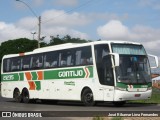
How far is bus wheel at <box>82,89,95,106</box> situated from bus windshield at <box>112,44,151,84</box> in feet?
6.99

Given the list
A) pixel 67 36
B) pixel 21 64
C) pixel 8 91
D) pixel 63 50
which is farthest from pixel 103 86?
pixel 67 36

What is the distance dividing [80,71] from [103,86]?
6.66ft

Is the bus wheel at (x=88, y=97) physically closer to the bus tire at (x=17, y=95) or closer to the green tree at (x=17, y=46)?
the bus tire at (x=17, y=95)

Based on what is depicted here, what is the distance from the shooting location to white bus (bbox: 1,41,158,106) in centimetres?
2184

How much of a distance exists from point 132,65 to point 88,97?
3011mm

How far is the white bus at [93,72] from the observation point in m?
21.8

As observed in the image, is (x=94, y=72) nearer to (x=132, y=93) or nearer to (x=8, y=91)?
(x=132, y=93)

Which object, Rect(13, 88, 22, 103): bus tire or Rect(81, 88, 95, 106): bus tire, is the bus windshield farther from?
Rect(13, 88, 22, 103): bus tire

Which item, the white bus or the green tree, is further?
the green tree

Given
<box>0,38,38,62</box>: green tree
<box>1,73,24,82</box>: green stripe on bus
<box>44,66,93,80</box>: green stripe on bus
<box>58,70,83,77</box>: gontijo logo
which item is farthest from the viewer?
<box>0,38,38,62</box>: green tree

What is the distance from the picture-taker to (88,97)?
23344 millimetres

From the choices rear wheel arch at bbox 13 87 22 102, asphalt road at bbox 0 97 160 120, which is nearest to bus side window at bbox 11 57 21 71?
rear wheel arch at bbox 13 87 22 102

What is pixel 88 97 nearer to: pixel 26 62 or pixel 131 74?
pixel 131 74

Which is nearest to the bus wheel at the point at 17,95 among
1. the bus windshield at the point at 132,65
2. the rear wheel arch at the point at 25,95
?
the rear wheel arch at the point at 25,95
